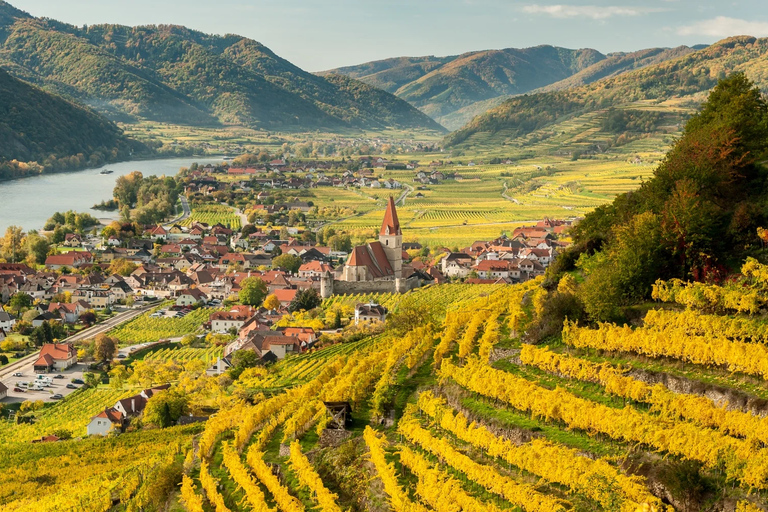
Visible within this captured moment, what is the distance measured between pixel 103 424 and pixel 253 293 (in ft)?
94.1

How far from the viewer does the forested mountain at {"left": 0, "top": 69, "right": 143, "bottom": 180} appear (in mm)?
161500

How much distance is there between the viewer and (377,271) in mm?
63281

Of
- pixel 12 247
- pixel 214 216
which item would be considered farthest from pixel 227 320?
pixel 214 216

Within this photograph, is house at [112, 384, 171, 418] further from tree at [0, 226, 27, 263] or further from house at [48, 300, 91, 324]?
tree at [0, 226, 27, 263]

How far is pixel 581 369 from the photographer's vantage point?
64.0 feet

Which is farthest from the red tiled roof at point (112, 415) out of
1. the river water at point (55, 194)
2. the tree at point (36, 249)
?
the river water at point (55, 194)

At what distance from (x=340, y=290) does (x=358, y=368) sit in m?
35.4

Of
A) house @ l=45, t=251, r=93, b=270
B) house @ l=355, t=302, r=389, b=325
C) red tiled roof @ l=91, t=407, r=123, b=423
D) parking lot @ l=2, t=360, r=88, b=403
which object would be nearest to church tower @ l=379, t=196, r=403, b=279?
house @ l=355, t=302, r=389, b=325

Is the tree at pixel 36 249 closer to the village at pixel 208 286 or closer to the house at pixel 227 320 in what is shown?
the village at pixel 208 286

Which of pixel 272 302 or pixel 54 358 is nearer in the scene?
pixel 54 358

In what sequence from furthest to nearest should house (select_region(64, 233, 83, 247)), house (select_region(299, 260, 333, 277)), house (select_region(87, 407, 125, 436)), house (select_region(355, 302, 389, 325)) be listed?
house (select_region(64, 233, 83, 247))
house (select_region(299, 260, 333, 277))
house (select_region(355, 302, 389, 325))
house (select_region(87, 407, 125, 436))

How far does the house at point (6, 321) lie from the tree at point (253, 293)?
56.4 feet

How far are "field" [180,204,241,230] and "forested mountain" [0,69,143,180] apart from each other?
51177 mm

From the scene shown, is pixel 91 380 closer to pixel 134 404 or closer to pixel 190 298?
pixel 134 404
